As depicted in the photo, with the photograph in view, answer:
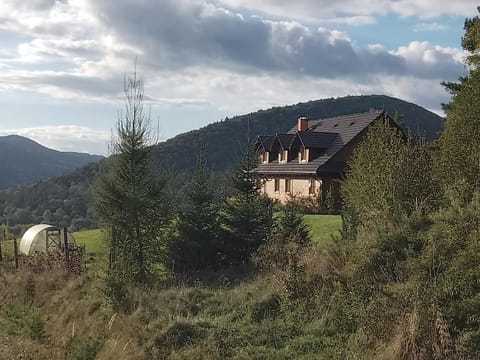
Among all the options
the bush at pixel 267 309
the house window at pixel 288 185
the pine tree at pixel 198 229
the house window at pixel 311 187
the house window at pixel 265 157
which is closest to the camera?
the bush at pixel 267 309

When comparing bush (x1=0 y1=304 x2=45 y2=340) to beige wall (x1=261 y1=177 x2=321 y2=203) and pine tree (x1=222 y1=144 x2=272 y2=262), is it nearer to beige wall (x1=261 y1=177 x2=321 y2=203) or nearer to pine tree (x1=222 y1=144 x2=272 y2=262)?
pine tree (x1=222 y1=144 x2=272 y2=262)

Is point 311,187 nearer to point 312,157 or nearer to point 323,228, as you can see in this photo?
point 312,157

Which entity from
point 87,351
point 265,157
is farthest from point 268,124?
point 87,351

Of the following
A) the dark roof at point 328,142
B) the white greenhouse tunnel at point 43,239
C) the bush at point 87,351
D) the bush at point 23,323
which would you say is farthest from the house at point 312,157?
the bush at point 87,351

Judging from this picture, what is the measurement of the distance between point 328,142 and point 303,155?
1.89 meters

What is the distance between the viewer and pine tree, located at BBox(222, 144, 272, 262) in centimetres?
1758

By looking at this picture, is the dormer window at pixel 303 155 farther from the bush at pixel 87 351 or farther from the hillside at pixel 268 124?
the bush at pixel 87 351

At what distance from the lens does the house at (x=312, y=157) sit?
3284cm

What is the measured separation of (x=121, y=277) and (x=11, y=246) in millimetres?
13746

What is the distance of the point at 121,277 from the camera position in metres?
13.7

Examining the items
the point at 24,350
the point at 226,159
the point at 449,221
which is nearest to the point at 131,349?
the point at 24,350

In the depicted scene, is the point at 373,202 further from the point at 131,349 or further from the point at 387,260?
the point at 131,349

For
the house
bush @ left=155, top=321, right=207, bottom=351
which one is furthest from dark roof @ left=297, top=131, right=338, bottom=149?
bush @ left=155, top=321, right=207, bottom=351

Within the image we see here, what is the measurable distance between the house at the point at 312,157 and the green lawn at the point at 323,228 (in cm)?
636
